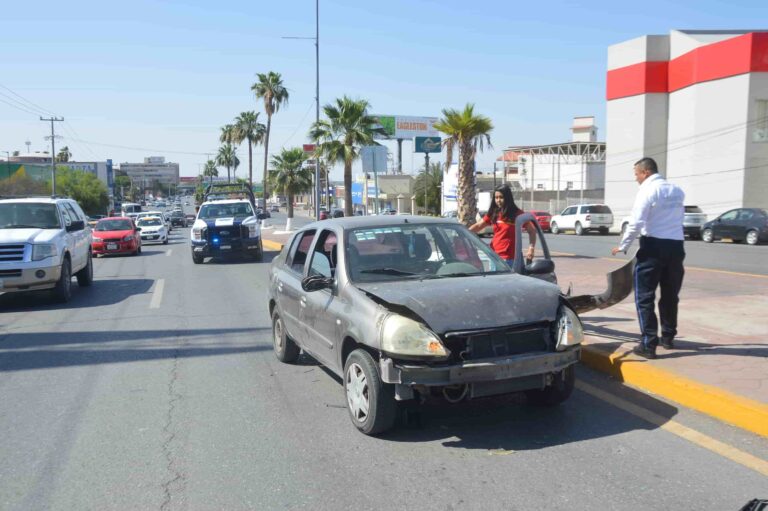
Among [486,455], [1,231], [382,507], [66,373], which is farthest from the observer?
[1,231]

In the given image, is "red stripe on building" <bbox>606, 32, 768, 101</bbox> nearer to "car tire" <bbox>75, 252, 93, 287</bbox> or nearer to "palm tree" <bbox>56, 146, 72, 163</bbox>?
"car tire" <bbox>75, 252, 93, 287</bbox>

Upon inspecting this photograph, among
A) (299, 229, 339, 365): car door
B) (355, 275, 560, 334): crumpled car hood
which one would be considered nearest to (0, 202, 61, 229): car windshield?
(299, 229, 339, 365): car door

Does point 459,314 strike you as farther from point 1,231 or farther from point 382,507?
point 1,231

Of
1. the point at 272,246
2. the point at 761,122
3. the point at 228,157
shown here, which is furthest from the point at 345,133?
the point at 228,157

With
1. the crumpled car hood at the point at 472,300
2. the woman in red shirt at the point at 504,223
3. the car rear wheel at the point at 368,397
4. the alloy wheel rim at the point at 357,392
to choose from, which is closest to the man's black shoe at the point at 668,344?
the woman in red shirt at the point at 504,223

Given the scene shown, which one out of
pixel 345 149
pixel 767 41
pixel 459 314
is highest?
pixel 767 41

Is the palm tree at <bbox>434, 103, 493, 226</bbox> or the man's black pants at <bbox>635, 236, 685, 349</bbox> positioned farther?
the palm tree at <bbox>434, 103, 493, 226</bbox>

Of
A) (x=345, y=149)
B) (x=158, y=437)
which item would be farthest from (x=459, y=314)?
(x=345, y=149)

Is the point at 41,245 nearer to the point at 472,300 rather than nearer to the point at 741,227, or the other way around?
the point at 472,300

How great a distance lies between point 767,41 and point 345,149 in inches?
926

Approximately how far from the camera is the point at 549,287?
535cm

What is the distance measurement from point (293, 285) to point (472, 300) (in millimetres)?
2436

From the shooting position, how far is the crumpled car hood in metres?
4.78

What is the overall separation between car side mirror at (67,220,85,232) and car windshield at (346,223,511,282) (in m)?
9.10
